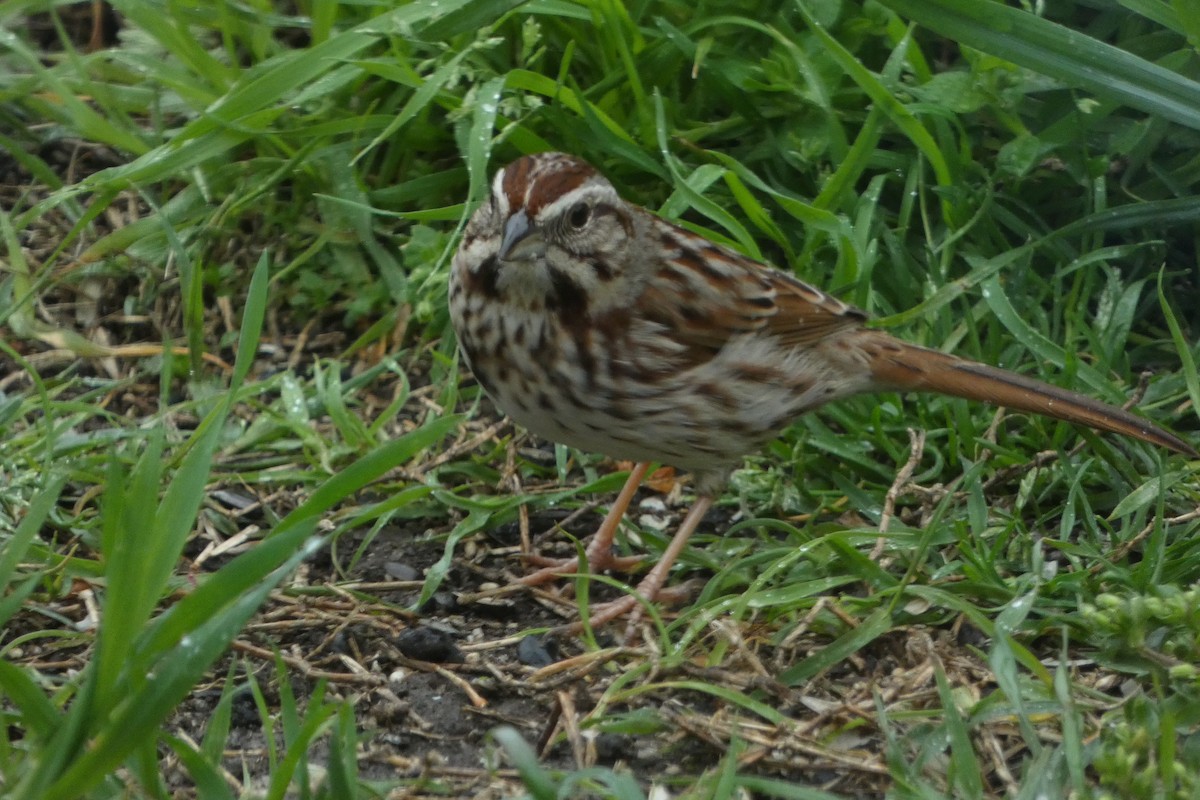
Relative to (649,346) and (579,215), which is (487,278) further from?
(649,346)

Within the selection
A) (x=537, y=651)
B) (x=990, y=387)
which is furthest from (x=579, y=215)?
(x=990, y=387)

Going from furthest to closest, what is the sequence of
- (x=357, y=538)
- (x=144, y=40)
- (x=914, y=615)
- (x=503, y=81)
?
(x=144, y=40) < (x=503, y=81) < (x=357, y=538) < (x=914, y=615)

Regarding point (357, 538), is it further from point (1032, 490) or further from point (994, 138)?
point (994, 138)

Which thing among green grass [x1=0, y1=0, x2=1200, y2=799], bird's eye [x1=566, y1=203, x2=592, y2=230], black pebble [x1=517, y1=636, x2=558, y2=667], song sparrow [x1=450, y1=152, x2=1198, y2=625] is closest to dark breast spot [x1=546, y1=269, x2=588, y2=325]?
song sparrow [x1=450, y1=152, x2=1198, y2=625]

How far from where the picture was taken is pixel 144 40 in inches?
204

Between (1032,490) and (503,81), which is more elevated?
(503,81)

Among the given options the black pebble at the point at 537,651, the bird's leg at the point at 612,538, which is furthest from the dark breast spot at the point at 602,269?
the black pebble at the point at 537,651

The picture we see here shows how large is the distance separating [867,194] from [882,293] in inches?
12.5

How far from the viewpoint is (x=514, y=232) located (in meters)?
3.45

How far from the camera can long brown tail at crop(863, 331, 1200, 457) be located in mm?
3814

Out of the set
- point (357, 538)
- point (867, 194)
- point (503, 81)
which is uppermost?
point (503, 81)

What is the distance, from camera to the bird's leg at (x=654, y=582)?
12.2ft

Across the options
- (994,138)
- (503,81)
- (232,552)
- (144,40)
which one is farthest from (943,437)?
(144,40)

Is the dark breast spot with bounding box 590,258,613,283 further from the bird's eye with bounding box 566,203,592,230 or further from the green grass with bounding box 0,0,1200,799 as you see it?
the green grass with bounding box 0,0,1200,799
